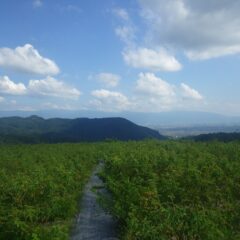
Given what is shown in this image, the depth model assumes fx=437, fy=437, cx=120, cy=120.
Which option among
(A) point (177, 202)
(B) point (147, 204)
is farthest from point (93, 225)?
(B) point (147, 204)

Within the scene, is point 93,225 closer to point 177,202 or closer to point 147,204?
point 177,202

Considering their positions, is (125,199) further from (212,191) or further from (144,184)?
(212,191)

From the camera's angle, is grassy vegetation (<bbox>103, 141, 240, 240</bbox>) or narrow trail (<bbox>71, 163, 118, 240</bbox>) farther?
narrow trail (<bbox>71, 163, 118, 240</bbox>)

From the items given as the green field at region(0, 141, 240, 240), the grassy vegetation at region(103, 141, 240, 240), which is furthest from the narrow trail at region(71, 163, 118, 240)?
the grassy vegetation at region(103, 141, 240, 240)

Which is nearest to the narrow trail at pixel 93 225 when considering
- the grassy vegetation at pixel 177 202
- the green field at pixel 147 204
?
the green field at pixel 147 204

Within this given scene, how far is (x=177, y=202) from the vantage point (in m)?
19.8

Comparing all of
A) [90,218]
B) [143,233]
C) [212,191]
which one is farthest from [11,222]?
[212,191]

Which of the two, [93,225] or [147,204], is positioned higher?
[147,204]

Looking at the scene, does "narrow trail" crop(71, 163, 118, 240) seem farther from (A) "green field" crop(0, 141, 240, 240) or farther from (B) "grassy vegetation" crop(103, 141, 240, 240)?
(B) "grassy vegetation" crop(103, 141, 240, 240)

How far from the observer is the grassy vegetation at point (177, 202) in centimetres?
1354

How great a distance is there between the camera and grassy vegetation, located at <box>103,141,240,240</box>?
1354 cm

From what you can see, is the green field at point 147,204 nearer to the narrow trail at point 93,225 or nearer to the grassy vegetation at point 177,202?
the grassy vegetation at point 177,202

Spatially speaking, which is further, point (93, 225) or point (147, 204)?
point (93, 225)

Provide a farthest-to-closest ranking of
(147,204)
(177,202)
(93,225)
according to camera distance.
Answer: (93,225) → (177,202) → (147,204)
